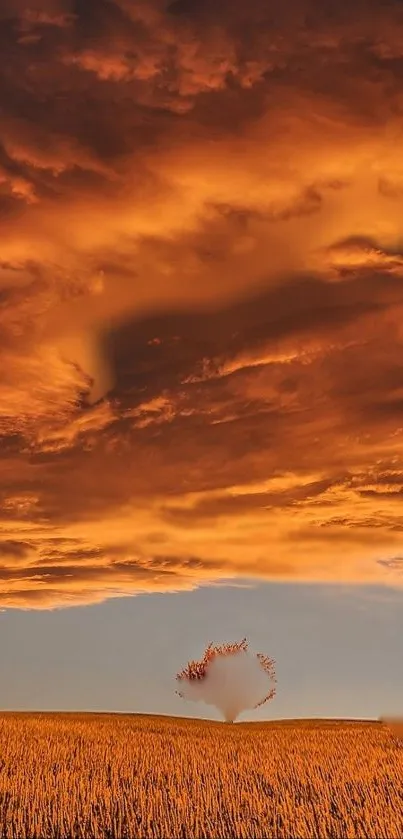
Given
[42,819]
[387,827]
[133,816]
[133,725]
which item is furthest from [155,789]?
[133,725]

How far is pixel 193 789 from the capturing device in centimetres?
2433

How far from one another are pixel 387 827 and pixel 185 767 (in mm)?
5498

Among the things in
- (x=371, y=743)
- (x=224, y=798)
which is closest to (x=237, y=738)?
(x=371, y=743)

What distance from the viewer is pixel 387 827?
906 inches

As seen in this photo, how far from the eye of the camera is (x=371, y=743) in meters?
32.2

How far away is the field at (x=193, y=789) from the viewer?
2261 cm

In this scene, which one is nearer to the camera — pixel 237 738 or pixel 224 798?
pixel 224 798

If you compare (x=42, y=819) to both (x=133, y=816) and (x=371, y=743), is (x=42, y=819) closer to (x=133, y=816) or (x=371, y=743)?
(x=133, y=816)

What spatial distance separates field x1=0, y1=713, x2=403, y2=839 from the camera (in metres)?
22.6

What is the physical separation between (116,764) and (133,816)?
3.38 metres

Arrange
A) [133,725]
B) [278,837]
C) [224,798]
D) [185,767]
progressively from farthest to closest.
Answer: [133,725] < [185,767] < [224,798] < [278,837]

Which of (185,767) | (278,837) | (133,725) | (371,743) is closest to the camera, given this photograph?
(278,837)

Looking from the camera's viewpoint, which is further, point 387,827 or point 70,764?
point 70,764

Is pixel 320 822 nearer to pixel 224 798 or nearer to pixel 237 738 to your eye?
pixel 224 798
